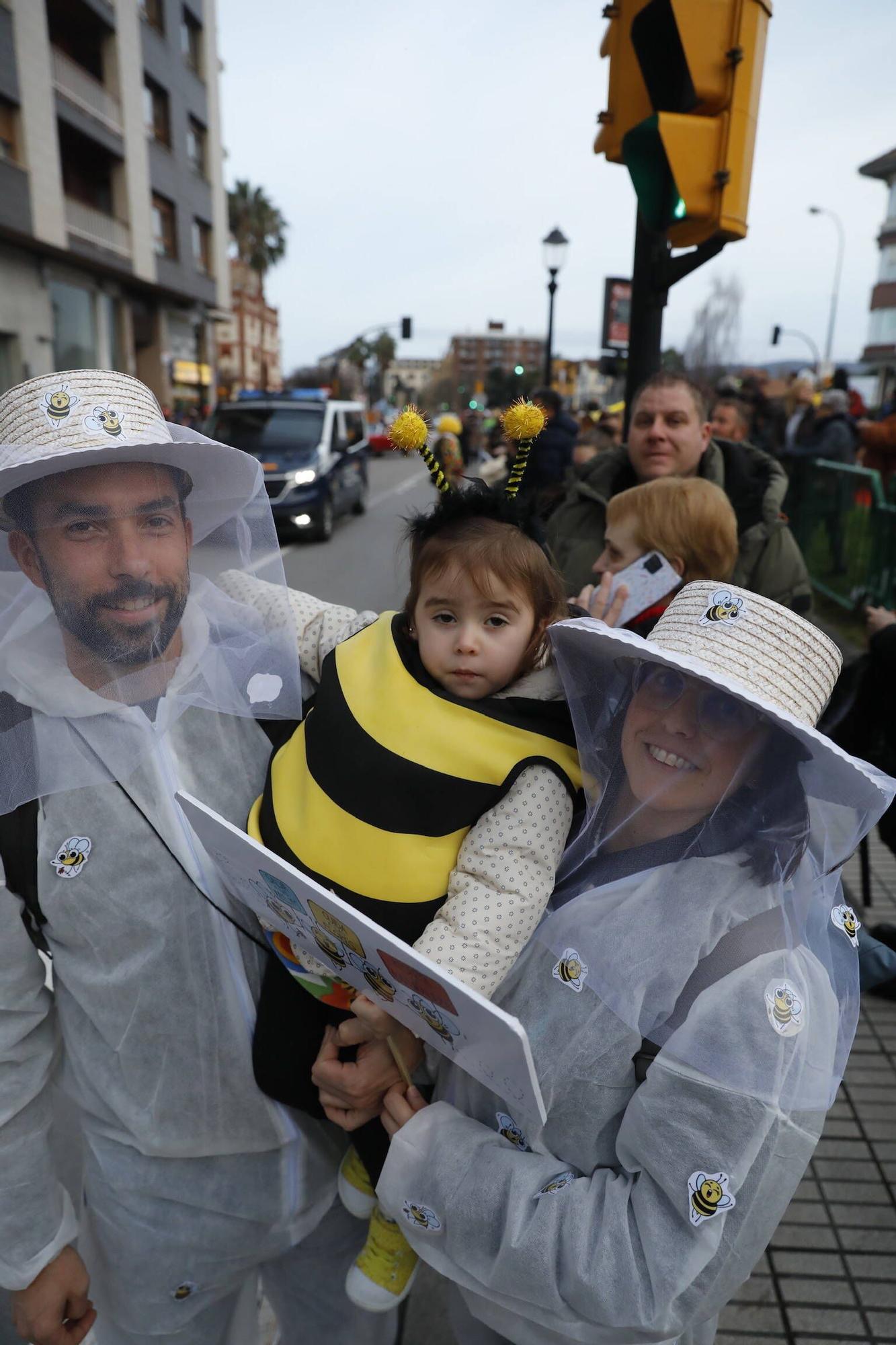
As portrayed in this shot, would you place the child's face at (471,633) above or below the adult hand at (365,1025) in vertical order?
above

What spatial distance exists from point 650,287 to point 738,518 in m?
1.18

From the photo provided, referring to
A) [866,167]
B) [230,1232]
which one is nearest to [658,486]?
[230,1232]

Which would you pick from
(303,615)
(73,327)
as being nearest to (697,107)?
(303,615)

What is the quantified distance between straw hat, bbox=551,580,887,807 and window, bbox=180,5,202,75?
31.4 meters

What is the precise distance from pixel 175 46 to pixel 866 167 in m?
29.9

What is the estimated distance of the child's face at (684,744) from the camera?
3.59ft

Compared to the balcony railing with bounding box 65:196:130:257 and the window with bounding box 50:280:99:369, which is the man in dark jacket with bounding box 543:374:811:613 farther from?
the balcony railing with bounding box 65:196:130:257

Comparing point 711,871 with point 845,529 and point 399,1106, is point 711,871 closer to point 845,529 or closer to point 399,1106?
point 399,1106

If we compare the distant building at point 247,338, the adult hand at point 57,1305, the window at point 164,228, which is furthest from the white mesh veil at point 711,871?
the distant building at point 247,338

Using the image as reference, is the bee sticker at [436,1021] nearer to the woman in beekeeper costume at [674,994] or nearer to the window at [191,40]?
the woman in beekeeper costume at [674,994]

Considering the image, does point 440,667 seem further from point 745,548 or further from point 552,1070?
point 745,548

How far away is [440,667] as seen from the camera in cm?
143

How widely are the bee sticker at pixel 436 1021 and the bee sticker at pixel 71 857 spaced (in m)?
0.58

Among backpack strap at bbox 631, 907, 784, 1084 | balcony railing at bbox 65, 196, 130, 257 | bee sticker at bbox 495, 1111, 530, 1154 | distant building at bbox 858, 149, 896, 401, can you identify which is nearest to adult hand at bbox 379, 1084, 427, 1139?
bee sticker at bbox 495, 1111, 530, 1154
